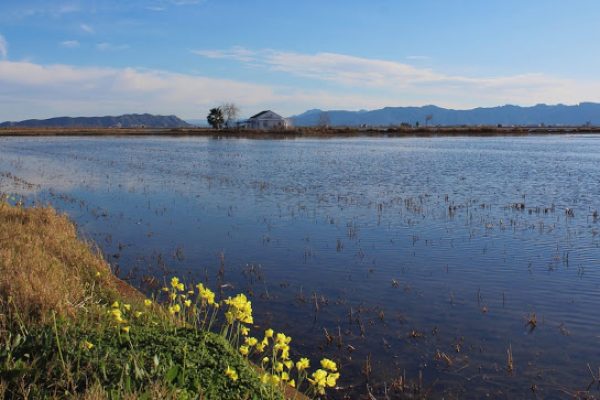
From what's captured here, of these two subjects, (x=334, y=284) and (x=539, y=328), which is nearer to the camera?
(x=539, y=328)

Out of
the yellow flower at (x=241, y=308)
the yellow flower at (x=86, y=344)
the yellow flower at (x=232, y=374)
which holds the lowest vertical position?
the yellow flower at (x=232, y=374)

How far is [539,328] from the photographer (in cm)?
942

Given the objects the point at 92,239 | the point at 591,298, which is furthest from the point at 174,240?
the point at 591,298

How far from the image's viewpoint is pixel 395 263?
536 inches

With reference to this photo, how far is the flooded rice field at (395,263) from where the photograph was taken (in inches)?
319

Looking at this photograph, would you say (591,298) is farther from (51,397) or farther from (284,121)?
(284,121)

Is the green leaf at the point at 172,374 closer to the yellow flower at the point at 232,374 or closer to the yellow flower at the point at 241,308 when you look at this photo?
the yellow flower at the point at 232,374

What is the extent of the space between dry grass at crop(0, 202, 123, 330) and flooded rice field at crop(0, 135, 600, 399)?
177 cm

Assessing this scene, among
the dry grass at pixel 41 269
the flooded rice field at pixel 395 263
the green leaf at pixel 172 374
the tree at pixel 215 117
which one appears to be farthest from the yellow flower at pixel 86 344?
the tree at pixel 215 117

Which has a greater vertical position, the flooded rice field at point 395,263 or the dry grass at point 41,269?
the dry grass at point 41,269

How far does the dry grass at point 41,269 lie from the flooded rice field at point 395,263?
1.77 meters

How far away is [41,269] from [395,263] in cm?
852

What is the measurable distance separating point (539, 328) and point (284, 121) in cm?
14291

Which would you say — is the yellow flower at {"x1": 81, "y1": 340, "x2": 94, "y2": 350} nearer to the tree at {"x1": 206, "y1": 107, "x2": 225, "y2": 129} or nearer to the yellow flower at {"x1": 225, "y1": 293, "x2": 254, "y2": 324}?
the yellow flower at {"x1": 225, "y1": 293, "x2": 254, "y2": 324}
